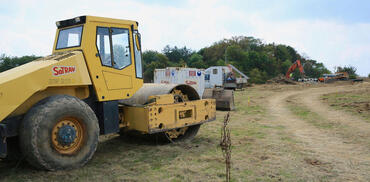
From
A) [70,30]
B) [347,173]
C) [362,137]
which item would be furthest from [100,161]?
[362,137]

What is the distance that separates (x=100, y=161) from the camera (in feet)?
18.4

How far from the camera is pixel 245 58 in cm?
4984

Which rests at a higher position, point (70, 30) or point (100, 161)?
point (70, 30)

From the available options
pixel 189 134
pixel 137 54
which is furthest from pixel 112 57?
pixel 189 134

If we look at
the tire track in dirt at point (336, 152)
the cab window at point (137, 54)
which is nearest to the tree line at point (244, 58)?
the tire track in dirt at point (336, 152)

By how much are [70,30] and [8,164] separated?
8.48 ft

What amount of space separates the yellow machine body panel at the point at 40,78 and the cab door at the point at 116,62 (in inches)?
14.7

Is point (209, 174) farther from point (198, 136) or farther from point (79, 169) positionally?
point (198, 136)

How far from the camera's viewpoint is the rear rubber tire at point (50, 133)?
4402 millimetres

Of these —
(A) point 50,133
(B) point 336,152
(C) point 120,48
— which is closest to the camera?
(A) point 50,133

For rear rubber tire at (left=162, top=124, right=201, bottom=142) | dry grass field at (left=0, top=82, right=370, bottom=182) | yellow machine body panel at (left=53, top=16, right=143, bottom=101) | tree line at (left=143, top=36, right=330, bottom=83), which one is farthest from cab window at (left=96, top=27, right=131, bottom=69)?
tree line at (left=143, top=36, right=330, bottom=83)

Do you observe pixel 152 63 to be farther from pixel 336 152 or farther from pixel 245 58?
pixel 336 152

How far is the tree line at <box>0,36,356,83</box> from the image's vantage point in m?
45.6

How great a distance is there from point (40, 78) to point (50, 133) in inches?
32.9
